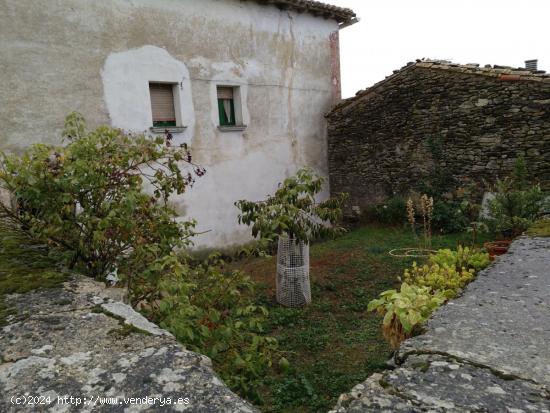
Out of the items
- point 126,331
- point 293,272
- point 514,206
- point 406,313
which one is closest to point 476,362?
point 406,313

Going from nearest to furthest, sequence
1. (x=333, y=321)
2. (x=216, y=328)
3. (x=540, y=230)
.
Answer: (x=216, y=328) → (x=540, y=230) → (x=333, y=321)

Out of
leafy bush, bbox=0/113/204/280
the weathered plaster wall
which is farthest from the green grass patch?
the weathered plaster wall

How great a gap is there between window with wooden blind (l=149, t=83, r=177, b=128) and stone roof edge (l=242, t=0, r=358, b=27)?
2957 millimetres

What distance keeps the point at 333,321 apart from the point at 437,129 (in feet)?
18.4

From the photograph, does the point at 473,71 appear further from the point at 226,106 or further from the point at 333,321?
the point at 333,321

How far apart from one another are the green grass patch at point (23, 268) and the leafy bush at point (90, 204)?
0.12 meters

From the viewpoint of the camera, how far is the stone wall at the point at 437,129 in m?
7.35

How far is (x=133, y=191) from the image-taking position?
2.38 meters

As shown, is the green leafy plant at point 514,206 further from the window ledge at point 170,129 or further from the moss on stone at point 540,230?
the window ledge at point 170,129

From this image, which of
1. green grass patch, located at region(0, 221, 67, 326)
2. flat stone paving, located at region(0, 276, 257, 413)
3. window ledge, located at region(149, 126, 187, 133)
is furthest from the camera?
window ledge, located at region(149, 126, 187, 133)

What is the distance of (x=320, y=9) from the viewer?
9.16 m

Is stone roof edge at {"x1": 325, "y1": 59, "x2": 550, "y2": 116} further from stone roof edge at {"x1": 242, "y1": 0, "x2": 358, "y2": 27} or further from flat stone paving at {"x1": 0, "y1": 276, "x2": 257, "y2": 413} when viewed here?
flat stone paving at {"x1": 0, "y1": 276, "x2": 257, "y2": 413}

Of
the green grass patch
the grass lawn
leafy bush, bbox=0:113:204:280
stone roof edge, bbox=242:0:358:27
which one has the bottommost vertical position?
the grass lawn

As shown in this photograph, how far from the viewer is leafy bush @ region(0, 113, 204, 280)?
225 centimetres
